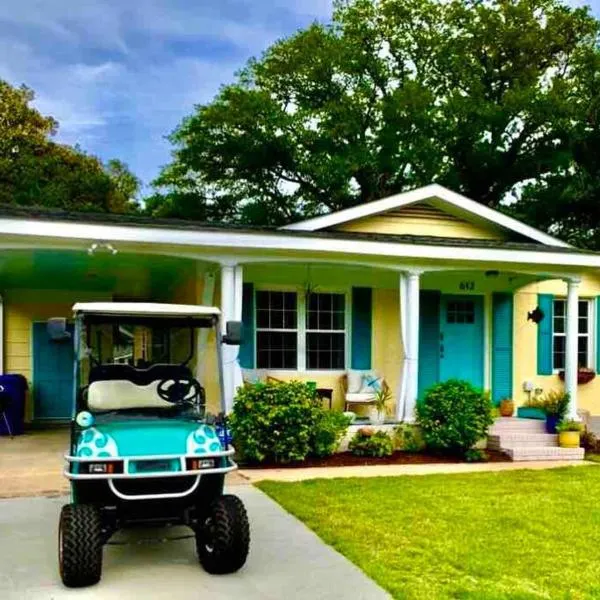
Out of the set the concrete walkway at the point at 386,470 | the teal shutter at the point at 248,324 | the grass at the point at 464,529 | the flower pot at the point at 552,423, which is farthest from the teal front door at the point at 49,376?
the flower pot at the point at 552,423

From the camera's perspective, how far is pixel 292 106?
2858cm

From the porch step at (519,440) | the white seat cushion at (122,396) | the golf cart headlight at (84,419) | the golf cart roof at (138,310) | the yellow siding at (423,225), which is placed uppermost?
the yellow siding at (423,225)

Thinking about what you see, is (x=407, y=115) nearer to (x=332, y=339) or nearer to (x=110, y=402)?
(x=332, y=339)

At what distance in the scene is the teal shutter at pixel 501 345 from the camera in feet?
43.8

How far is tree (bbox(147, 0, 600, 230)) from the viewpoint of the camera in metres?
25.8

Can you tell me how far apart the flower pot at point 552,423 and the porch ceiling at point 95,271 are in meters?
6.31

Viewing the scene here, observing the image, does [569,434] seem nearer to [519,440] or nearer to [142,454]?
[519,440]

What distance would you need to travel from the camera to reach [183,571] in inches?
196

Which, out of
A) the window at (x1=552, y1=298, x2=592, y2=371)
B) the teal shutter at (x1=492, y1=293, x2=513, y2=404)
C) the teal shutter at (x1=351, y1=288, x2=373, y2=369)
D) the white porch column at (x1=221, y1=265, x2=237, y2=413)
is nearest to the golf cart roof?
the white porch column at (x1=221, y1=265, x2=237, y2=413)

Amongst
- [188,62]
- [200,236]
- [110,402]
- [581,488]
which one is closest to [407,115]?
[188,62]

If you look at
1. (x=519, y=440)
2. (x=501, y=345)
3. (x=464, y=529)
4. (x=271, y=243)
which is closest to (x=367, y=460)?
(x=519, y=440)

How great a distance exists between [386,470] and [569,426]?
11.7 ft

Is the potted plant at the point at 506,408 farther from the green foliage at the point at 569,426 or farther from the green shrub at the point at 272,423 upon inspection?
the green shrub at the point at 272,423

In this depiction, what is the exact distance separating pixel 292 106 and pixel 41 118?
34.9 ft
